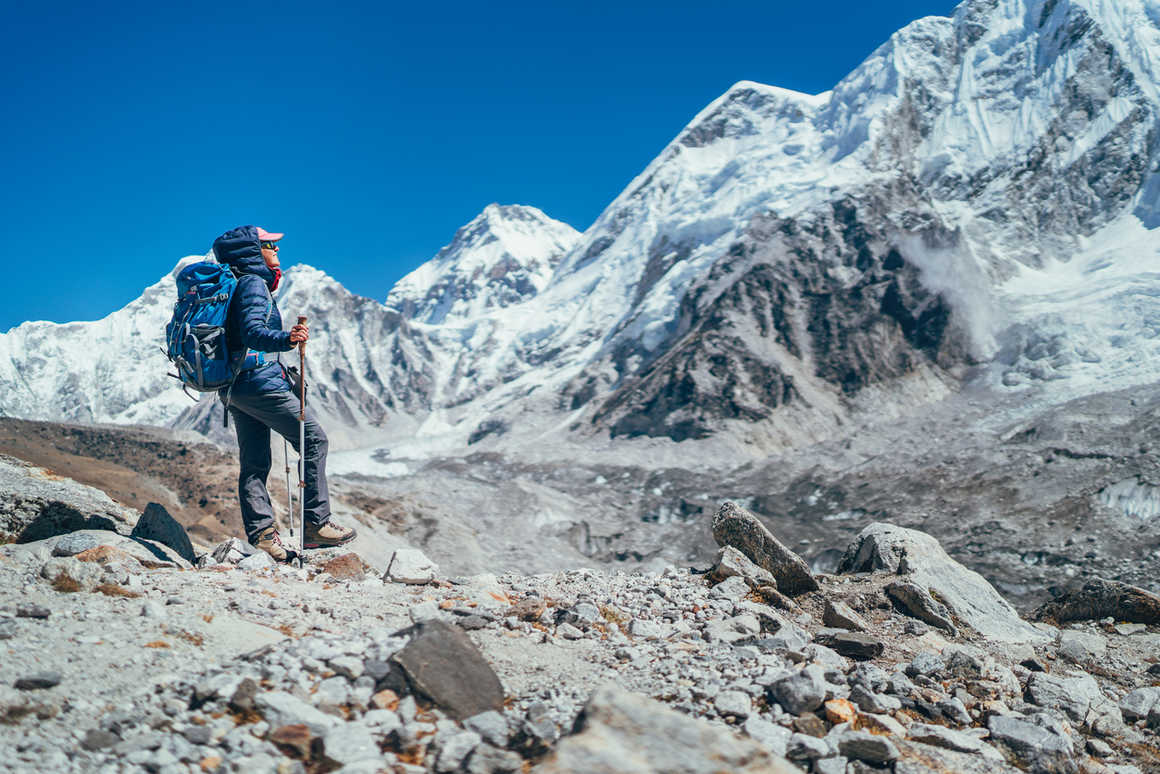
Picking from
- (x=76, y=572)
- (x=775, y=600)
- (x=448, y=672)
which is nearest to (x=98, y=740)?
(x=448, y=672)

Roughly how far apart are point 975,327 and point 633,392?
3663cm

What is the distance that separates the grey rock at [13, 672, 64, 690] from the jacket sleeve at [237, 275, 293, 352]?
2795 mm

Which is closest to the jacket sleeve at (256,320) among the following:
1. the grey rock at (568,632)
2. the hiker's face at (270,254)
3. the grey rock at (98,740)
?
the hiker's face at (270,254)

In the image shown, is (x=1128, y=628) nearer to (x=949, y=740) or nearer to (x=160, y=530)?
(x=949, y=740)

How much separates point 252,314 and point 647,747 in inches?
175

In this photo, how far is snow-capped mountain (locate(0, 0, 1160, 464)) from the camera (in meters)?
76.0

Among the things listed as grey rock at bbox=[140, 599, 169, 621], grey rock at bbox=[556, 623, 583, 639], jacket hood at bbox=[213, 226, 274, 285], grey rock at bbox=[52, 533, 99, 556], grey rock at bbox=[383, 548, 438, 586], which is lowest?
grey rock at bbox=[556, 623, 583, 639]

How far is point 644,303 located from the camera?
4427 inches

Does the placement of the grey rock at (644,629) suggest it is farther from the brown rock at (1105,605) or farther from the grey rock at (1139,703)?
the brown rock at (1105,605)

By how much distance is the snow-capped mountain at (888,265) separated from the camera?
7600 cm

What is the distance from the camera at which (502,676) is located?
3982 millimetres

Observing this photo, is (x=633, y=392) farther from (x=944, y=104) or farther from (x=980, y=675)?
(x=980, y=675)

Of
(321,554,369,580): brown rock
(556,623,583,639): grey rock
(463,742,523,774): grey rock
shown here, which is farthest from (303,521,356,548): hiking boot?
(463,742,523,774): grey rock

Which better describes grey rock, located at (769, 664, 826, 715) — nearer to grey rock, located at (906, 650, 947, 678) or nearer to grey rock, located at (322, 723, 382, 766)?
grey rock, located at (906, 650, 947, 678)
